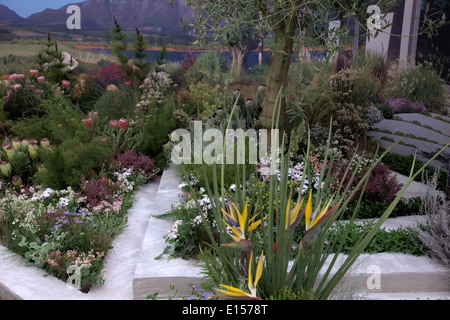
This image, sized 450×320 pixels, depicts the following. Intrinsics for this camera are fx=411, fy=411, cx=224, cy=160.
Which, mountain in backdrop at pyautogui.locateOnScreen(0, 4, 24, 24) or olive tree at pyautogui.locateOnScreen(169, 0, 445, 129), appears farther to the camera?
mountain in backdrop at pyautogui.locateOnScreen(0, 4, 24, 24)

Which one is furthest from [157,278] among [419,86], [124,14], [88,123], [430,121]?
[124,14]

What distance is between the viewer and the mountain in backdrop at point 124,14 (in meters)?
10.3

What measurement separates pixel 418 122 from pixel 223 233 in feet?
Result: 17.1

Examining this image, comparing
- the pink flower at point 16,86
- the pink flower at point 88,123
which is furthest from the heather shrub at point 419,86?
the pink flower at point 16,86

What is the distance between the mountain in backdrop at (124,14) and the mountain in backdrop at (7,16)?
0.27 meters

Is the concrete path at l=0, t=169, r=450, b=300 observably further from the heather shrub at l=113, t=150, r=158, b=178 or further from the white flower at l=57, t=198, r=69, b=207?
the heather shrub at l=113, t=150, r=158, b=178

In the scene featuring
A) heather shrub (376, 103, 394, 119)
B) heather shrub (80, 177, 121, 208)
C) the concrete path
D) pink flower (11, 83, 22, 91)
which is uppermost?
pink flower (11, 83, 22, 91)

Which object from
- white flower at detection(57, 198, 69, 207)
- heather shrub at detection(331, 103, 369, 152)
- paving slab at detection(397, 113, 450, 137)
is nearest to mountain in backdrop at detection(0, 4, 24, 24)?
heather shrub at detection(331, 103, 369, 152)

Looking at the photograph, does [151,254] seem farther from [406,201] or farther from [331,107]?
[331,107]

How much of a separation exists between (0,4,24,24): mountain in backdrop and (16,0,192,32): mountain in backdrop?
→ 0.27 meters

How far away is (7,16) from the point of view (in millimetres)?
10547

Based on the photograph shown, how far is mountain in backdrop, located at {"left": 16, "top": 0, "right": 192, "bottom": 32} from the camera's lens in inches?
406

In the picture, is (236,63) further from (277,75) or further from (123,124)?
(123,124)

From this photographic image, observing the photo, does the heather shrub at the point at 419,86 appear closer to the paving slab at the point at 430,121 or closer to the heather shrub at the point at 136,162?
the paving slab at the point at 430,121
